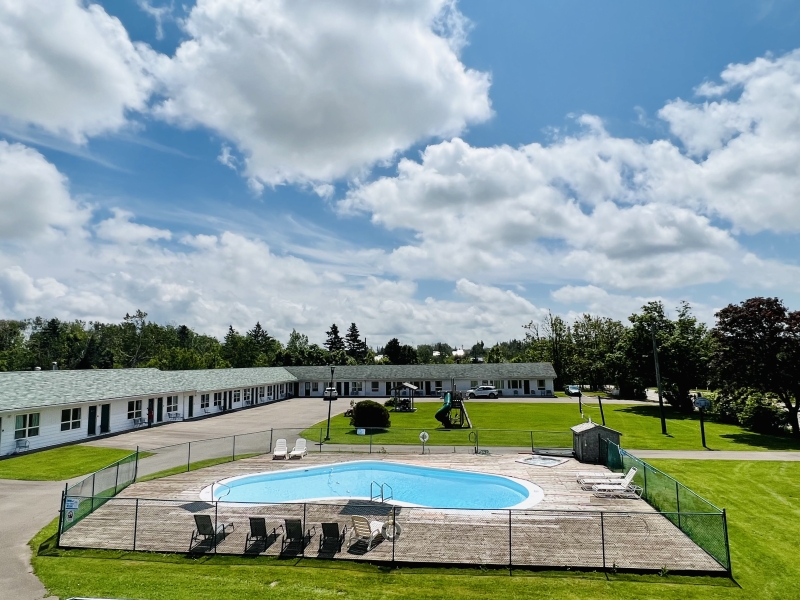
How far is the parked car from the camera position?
6397 centimetres

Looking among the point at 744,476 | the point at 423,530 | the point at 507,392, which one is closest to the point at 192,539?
the point at 423,530

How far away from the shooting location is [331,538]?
1384cm

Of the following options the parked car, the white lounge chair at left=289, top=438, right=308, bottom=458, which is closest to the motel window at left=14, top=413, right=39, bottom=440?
the white lounge chair at left=289, top=438, right=308, bottom=458

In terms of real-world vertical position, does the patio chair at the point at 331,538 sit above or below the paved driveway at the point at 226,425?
above

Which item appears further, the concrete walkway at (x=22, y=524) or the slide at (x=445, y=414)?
the slide at (x=445, y=414)

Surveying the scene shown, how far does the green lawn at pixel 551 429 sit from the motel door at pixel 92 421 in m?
15.0

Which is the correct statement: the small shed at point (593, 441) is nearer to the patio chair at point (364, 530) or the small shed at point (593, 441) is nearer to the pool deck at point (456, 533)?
the pool deck at point (456, 533)

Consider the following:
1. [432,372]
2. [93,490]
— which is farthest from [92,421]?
[432,372]

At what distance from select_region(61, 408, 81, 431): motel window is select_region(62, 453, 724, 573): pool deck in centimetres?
1607

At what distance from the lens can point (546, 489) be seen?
19.9 metres

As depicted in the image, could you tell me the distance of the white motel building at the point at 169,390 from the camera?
97.5 feet

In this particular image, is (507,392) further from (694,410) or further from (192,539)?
(192,539)

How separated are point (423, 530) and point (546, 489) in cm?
712

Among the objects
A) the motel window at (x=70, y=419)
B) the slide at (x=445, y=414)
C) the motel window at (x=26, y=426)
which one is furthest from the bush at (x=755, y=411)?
the motel window at (x=26, y=426)
